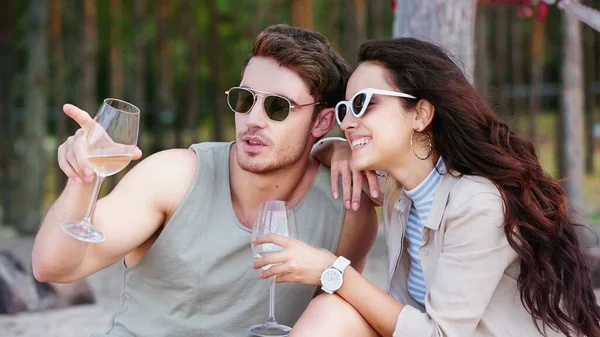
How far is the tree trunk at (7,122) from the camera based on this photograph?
9.16 metres

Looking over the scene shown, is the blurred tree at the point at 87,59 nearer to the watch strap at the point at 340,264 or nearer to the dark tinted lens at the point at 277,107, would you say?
the dark tinted lens at the point at 277,107

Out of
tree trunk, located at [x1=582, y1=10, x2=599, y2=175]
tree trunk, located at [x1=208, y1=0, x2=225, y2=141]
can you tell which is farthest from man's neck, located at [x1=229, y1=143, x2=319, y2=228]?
tree trunk, located at [x1=582, y1=10, x2=599, y2=175]

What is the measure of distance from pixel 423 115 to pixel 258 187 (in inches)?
28.4

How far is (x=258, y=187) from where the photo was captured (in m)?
3.16

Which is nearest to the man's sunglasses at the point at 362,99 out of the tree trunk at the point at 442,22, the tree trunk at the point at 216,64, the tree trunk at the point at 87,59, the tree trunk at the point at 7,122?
the tree trunk at the point at 442,22

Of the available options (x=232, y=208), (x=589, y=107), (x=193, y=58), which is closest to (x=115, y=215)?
(x=232, y=208)

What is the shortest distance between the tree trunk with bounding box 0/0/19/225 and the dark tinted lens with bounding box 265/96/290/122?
22.4 ft

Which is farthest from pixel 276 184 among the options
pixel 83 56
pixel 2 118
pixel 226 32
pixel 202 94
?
pixel 202 94

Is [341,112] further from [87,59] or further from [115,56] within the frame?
[115,56]

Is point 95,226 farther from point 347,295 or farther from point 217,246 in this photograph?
point 347,295

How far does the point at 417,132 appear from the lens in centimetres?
284

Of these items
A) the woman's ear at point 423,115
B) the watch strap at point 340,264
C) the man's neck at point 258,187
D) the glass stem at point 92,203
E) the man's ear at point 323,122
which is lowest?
the watch strap at point 340,264

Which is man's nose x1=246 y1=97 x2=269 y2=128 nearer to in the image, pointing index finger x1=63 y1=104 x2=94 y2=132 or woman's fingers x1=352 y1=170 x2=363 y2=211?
woman's fingers x1=352 y1=170 x2=363 y2=211

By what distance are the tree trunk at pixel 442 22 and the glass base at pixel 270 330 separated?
5.99 feet
